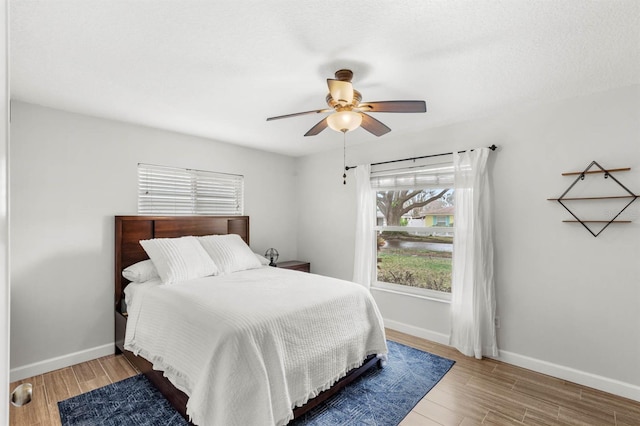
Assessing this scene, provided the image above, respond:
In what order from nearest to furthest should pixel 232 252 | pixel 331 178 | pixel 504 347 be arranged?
pixel 504 347 < pixel 232 252 < pixel 331 178

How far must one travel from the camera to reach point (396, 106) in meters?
2.05

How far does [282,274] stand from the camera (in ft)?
10.4

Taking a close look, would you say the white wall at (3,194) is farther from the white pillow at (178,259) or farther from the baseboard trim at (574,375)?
the baseboard trim at (574,375)

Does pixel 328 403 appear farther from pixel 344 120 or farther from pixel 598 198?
pixel 598 198

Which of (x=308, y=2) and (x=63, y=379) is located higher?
(x=308, y=2)

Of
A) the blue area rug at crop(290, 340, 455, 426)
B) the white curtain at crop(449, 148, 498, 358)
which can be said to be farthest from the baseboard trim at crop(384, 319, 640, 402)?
the blue area rug at crop(290, 340, 455, 426)

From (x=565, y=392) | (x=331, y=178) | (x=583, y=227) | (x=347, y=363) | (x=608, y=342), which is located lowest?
(x=565, y=392)

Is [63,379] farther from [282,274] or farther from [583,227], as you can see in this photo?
[583,227]

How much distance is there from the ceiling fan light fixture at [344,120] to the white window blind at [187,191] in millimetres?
2247

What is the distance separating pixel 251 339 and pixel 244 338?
4 cm

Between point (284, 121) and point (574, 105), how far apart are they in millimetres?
2559

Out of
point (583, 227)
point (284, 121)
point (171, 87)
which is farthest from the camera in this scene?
point (284, 121)

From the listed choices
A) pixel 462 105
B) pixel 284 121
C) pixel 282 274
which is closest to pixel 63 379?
pixel 282 274

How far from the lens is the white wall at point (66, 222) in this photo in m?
2.59
